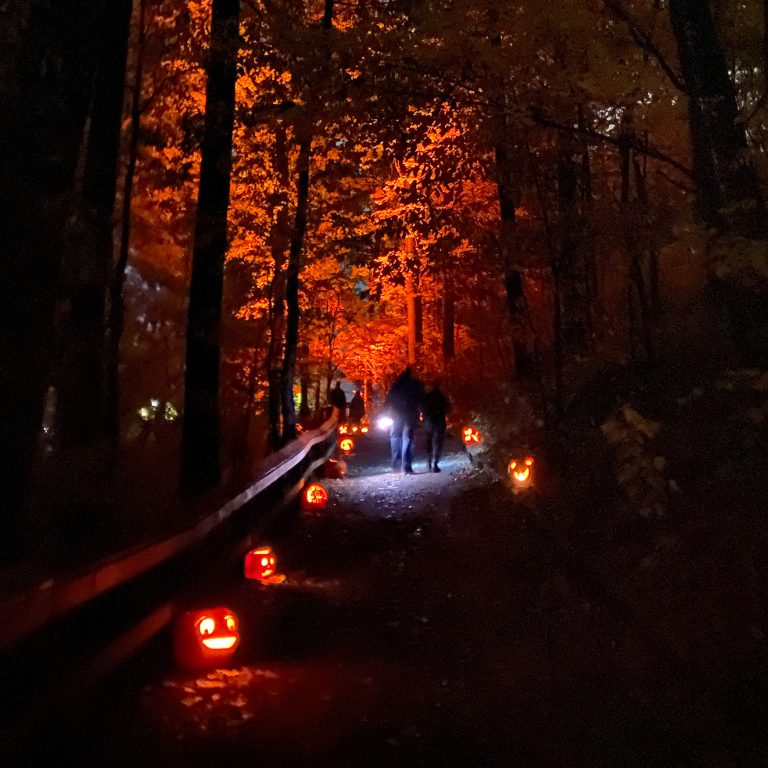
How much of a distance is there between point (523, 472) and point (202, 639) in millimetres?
6380

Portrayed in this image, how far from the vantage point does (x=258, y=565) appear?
331 inches

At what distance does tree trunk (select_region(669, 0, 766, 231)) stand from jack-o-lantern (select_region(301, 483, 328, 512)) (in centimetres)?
761

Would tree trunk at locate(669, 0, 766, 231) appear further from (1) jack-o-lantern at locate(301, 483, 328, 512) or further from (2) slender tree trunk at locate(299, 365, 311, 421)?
(2) slender tree trunk at locate(299, 365, 311, 421)

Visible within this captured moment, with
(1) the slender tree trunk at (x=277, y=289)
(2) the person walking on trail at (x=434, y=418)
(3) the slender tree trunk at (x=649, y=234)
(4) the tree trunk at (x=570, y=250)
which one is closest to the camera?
(3) the slender tree trunk at (x=649, y=234)

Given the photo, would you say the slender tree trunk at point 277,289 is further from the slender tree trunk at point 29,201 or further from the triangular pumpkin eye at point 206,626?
the triangular pumpkin eye at point 206,626

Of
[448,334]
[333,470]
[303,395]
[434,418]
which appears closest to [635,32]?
[434,418]

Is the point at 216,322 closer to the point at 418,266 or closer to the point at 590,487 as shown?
the point at 418,266

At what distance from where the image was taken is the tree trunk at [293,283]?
51.5 feet

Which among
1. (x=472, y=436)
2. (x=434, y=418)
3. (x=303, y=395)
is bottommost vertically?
(x=472, y=436)

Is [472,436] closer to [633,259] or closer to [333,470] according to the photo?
[333,470]

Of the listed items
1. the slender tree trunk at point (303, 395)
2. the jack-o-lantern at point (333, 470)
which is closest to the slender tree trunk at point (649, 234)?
the jack-o-lantern at point (333, 470)

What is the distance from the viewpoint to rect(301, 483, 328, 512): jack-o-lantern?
1275 cm

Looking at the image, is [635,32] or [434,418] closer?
[635,32]

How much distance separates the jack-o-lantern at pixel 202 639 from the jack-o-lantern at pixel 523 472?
5953 millimetres
